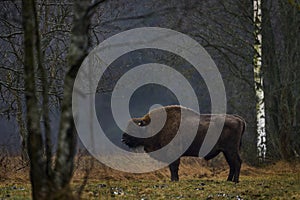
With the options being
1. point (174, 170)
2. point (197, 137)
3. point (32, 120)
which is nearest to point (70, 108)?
point (32, 120)

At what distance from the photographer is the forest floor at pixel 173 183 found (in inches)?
451

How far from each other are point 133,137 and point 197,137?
2091 mm

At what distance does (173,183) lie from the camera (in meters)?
15.2

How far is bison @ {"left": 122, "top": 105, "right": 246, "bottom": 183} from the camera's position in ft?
57.4

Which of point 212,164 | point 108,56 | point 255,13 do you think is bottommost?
point 212,164

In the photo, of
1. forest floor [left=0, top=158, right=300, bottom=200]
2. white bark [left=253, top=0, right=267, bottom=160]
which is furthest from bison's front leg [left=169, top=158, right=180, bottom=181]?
white bark [left=253, top=0, right=267, bottom=160]

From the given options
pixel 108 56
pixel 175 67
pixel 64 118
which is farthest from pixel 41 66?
pixel 175 67

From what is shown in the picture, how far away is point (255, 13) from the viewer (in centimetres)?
2384

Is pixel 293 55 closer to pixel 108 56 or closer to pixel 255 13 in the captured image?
pixel 255 13

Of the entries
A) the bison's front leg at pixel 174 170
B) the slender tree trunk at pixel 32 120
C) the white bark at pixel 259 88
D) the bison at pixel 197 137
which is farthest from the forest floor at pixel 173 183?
the white bark at pixel 259 88

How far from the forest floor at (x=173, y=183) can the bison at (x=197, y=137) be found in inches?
29.0

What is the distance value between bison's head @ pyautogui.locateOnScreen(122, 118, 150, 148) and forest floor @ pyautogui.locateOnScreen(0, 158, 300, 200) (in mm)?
1061

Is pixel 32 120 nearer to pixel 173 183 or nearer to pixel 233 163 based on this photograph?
pixel 173 183

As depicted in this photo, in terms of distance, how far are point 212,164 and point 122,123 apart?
5222 millimetres
